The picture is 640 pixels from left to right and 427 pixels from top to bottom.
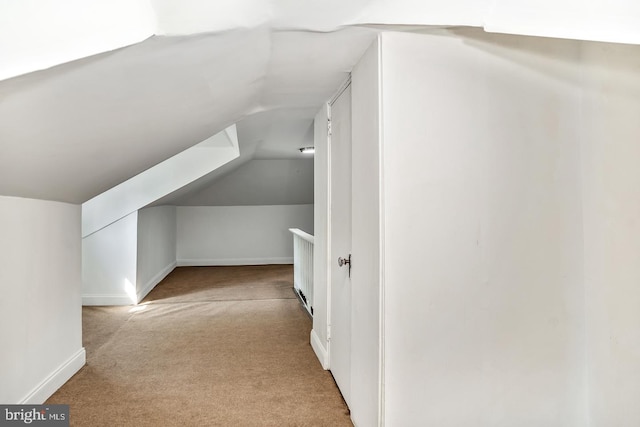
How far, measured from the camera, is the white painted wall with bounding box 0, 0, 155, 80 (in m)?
0.92

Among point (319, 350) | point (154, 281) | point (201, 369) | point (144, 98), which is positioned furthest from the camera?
point (154, 281)

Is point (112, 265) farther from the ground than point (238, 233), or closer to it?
closer to it

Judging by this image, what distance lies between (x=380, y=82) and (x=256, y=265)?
5.99 metres

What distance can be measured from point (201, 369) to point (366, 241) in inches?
62.1

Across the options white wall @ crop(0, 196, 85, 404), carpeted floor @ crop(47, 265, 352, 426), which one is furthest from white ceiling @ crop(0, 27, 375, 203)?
carpeted floor @ crop(47, 265, 352, 426)

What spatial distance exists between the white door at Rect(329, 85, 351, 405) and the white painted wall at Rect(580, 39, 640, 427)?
1080 mm

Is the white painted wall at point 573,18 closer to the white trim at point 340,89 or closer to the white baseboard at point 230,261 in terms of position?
the white trim at point 340,89

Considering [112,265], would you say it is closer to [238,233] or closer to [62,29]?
[238,233]

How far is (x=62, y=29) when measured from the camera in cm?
100

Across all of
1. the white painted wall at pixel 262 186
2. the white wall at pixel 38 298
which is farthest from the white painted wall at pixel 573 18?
the white painted wall at pixel 262 186

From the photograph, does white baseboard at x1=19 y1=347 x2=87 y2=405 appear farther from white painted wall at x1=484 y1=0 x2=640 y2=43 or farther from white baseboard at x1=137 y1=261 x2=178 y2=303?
white painted wall at x1=484 y1=0 x2=640 y2=43

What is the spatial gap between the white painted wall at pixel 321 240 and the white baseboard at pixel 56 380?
1.57 meters

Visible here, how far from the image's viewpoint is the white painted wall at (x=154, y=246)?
181 inches

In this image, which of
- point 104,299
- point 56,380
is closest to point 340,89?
point 56,380
